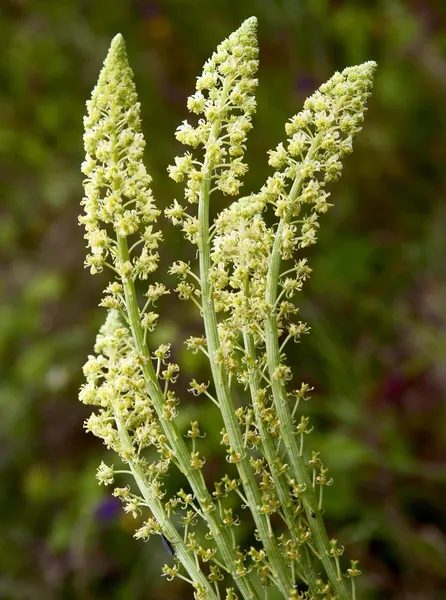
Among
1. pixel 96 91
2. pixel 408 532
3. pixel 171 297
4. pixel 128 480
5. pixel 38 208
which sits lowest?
pixel 408 532

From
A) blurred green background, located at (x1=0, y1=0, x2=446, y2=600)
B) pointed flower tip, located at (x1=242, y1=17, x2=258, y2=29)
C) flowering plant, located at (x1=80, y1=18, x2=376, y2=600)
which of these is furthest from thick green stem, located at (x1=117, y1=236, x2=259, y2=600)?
blurred green background, located at (x1=0, y1=0, x2=446, y2=600)

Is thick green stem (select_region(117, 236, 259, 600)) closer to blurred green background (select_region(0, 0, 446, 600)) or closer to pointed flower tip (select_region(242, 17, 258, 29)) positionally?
pointed flower tip (select_region(242, 17, 258, 29))

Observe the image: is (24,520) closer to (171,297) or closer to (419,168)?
(171,297)

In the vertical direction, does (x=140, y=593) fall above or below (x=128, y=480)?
below

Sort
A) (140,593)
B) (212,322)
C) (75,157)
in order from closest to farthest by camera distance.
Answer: (212,322) < (140,593) < (75,157)

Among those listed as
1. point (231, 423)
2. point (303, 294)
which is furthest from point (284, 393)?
point (303, 294)

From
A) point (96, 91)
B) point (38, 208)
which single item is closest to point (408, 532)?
point (96, 91)

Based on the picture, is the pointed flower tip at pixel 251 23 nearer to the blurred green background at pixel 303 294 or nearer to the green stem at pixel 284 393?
the green stem at pixel 284 393
